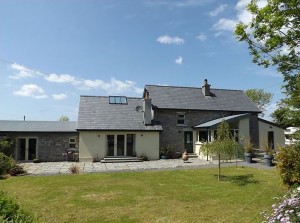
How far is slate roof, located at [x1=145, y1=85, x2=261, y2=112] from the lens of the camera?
3291cm

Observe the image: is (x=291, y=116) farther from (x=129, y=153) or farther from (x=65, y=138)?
(x=65, y=138)

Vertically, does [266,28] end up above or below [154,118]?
above

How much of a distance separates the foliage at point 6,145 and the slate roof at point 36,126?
860mm

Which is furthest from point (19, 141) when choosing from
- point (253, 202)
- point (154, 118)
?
point (253, 202)

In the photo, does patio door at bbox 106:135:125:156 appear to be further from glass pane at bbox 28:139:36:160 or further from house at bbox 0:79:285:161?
glass pane at bbox 28:139:36:160

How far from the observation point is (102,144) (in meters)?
28.8

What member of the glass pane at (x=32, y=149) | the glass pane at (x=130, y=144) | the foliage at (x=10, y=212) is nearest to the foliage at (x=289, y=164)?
the foliage at (x=10, y=212)

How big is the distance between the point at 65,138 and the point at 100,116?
4131mm

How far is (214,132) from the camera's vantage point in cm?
2870

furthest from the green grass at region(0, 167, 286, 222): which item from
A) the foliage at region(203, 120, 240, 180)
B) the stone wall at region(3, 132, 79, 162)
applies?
the stone wall at region(3, 132, 79, 162)

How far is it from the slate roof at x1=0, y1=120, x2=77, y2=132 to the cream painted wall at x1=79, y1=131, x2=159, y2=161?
203 cm

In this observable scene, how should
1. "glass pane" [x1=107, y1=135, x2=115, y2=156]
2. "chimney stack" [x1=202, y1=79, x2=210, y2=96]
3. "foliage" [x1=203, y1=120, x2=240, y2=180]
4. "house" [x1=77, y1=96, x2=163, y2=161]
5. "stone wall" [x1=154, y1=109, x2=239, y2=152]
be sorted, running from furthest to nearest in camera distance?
"chimney stack" [x1=202, y1=79, x2=210, y2=96]
"stone wall" [x1=154, y1=109, x2=239, y2=152]
"glass pane" [x1=107, y1=135, x2=115, y2=156]
"house" [x1=77, y1=96, x2=163, y2=161]
"foliage" [x1=203, y1=120, x2=240, y2=180]

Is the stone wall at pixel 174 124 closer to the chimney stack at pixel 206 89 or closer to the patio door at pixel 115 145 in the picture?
the chimney stack at pixel 206 89

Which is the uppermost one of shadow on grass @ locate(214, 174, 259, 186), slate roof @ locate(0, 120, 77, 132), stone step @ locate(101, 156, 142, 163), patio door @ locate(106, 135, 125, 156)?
slate roof @ locate(0, 120, 77, 132)
